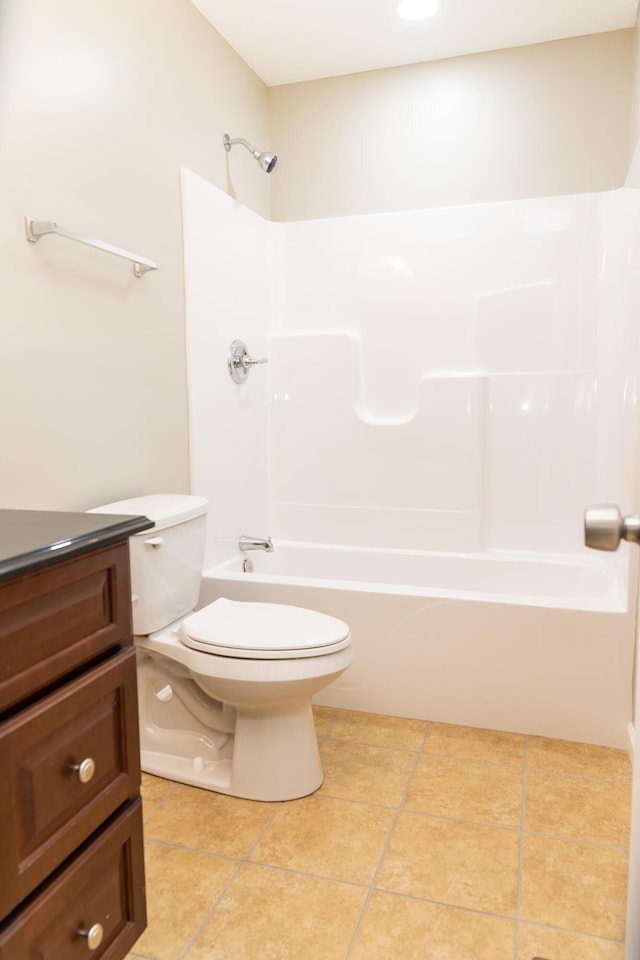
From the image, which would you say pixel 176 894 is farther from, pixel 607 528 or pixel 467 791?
pixel 607 528

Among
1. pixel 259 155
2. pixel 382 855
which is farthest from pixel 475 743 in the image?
pixel 259 155

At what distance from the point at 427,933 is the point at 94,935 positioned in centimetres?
70

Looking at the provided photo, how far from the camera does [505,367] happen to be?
280 centimetres

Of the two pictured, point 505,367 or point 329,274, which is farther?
point 329,274

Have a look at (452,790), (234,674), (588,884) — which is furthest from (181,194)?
(588,884)

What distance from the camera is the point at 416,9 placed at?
2422mm

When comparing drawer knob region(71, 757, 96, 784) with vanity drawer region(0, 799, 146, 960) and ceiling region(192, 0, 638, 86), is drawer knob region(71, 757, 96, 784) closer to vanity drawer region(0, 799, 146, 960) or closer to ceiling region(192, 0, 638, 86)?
vanity drawer region(0, 799, 146, 960)

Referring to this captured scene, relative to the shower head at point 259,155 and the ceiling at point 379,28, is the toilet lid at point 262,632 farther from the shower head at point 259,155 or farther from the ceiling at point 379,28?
the ceiling at point 379,28

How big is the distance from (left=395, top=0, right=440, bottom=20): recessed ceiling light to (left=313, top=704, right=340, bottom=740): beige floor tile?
2.50m

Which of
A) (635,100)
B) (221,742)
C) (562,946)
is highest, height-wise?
(635,100)

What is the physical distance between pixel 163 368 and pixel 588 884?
6.05ft

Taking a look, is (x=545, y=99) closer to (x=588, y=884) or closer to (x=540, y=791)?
(x=540, y=791)

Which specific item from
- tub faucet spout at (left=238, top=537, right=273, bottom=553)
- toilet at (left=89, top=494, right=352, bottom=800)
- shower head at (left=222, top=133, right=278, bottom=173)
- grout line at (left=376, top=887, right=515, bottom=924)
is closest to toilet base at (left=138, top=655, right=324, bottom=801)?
toilet at (left=89, top=494, right=352, bottom=800)

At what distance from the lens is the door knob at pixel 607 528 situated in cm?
71
